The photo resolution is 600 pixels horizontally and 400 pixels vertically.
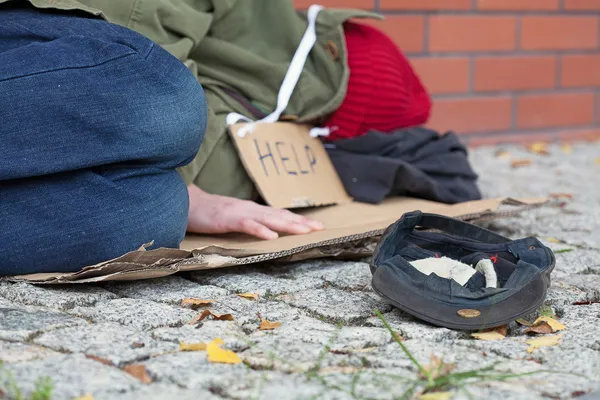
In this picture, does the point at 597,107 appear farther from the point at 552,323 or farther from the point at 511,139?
the point at 552,323

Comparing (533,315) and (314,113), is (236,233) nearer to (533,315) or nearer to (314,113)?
(314,113)

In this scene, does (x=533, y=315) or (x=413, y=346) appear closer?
(x=413, y=346)

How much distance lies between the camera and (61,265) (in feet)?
5.28

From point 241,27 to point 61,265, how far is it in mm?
886

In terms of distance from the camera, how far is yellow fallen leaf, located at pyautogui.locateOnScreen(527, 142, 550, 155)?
3526 mm

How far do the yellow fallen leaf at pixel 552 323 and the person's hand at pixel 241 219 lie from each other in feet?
2.05

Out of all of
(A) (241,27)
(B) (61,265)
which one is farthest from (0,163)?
(A) (241,27)

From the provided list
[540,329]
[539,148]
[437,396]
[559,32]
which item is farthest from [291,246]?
[559,32]

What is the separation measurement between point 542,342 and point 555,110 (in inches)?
104

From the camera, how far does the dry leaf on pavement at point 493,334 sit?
139 cm

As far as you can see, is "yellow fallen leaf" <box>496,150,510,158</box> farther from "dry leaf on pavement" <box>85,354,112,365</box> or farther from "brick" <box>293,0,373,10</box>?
"dry leaf on pavement" <box>85,354,112,365</box>

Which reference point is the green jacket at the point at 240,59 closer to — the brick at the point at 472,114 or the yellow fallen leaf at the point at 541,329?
the yellow fallen leaf at the point at 541,329

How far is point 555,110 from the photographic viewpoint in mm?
3811

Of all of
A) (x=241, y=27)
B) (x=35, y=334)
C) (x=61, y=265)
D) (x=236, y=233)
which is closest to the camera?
(x=35, y=334)
